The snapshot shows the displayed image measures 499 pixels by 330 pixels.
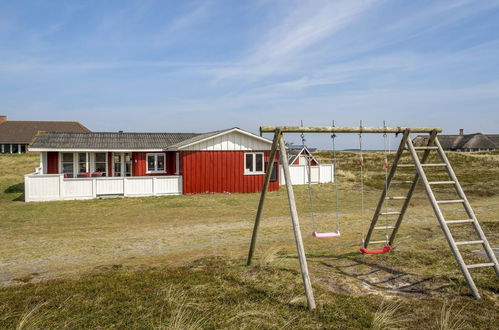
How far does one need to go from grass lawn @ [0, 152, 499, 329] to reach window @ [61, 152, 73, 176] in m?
7.92

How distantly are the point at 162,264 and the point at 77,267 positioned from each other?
5.72 feet

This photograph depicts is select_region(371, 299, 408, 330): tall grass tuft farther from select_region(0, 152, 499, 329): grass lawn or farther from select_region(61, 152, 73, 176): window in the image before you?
select_region(61, 152, 73, 176): window

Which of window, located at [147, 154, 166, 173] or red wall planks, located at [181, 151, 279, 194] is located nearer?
red wall planks, located at [181, 151, 279, 194]

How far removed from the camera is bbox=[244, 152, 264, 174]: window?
2112 cm

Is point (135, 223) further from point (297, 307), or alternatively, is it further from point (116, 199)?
point (297, 307)

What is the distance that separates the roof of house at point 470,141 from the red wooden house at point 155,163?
232ft

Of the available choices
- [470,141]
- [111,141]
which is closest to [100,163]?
[111,141]

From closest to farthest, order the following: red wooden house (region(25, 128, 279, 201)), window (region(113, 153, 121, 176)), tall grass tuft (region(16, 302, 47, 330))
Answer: tall grass tuft (region(16, 302, 47, 330)), red wooden house (region(25, 128, 279, 201)), window (region(113, 153, 121, 176))

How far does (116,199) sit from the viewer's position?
18250 millimetres

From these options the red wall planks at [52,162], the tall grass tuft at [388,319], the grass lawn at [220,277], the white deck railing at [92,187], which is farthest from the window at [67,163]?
the tall grass tuft at [388,319]

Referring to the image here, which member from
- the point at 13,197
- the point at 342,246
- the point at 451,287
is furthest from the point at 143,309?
the point at 13,197

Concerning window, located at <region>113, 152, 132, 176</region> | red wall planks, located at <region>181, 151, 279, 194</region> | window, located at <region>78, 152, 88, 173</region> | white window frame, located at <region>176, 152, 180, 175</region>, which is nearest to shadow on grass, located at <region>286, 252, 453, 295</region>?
red wall planks, located at <region>181, 151, 279, 194</region>

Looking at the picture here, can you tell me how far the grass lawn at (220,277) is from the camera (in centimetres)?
448

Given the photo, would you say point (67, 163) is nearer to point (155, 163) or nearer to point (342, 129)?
point (155, 163)
